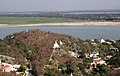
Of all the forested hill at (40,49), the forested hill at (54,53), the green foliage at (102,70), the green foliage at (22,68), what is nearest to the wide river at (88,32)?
the forested hill at (54,53)

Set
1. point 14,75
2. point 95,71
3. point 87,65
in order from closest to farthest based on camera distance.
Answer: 1. point 14,75
2. point 95,71
3. point 87,65

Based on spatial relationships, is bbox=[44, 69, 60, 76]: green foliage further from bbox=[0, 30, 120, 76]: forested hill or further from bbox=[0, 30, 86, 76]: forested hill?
bbox=[0, 30, 86, 76]: forested hill

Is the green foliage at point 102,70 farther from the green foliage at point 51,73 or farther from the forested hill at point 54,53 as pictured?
the green foliage at point 51,73

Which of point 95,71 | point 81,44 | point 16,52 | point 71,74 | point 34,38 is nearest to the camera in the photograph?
point 71,74

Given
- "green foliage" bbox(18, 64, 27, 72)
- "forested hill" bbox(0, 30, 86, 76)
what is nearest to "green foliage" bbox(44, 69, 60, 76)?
"forested hill" bbox(0, 30, 86, 76)

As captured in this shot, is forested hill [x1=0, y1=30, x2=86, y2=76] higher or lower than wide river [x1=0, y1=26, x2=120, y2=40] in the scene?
higher

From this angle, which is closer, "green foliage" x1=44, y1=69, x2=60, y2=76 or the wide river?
"green foliage" x1=44, y1=69, x2=60, y2=76

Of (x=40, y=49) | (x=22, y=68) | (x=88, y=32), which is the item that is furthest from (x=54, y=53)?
(x=88, y=32)

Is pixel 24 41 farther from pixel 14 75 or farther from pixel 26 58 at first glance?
pixel 14 75

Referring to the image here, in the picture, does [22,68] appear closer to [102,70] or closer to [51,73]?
[51,73]

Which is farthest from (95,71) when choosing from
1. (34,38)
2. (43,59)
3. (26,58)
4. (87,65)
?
(34,38)

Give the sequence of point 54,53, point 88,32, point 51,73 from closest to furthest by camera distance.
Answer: point 51,73, point 54,53, point 88,32
